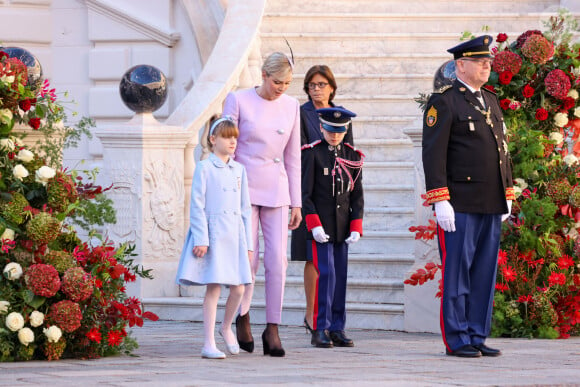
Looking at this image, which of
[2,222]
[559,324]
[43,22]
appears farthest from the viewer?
[43,22]

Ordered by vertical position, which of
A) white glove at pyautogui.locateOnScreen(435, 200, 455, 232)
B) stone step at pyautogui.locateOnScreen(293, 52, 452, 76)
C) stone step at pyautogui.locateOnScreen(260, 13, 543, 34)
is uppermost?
stone step at pyautogui.locateOnScreen(260, 13, 543, 34)

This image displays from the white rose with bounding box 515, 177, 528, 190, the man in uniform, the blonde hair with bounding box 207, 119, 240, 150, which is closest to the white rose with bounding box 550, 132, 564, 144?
the white rose with bounding box 515, 177, 528, 190

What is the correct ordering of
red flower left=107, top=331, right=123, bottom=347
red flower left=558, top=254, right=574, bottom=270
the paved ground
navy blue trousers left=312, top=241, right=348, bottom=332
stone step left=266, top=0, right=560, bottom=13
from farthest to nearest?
stone step left=266, top=0, right=560, bottom=13 → red flower left=558, top=254, right=574, bottom=270 → navy blue trousers left=312, top=241, right=348, bottom=332 → red flower left=107, top=331, right=123, bottom=347 → the paved ground

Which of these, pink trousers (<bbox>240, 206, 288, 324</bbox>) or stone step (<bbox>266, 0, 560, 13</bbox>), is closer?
pink trousers (<bbox>240, 206, 288, 324</bbox>)

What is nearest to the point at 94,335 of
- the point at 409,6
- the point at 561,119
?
the point at 561,119

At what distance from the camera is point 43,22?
1441cm

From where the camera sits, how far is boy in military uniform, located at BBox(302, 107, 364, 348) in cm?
845

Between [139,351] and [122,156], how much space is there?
2691mm

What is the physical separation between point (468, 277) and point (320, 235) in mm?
950

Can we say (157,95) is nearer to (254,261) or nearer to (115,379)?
(254,261)

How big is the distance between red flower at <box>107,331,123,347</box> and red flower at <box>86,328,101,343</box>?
0.30 ft

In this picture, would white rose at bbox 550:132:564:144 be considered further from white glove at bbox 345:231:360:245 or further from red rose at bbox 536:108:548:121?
white glove at bbox 345:231:360:245

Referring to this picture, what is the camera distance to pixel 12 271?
7.33 m

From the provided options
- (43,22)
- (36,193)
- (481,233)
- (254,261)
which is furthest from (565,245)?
(43,22)
